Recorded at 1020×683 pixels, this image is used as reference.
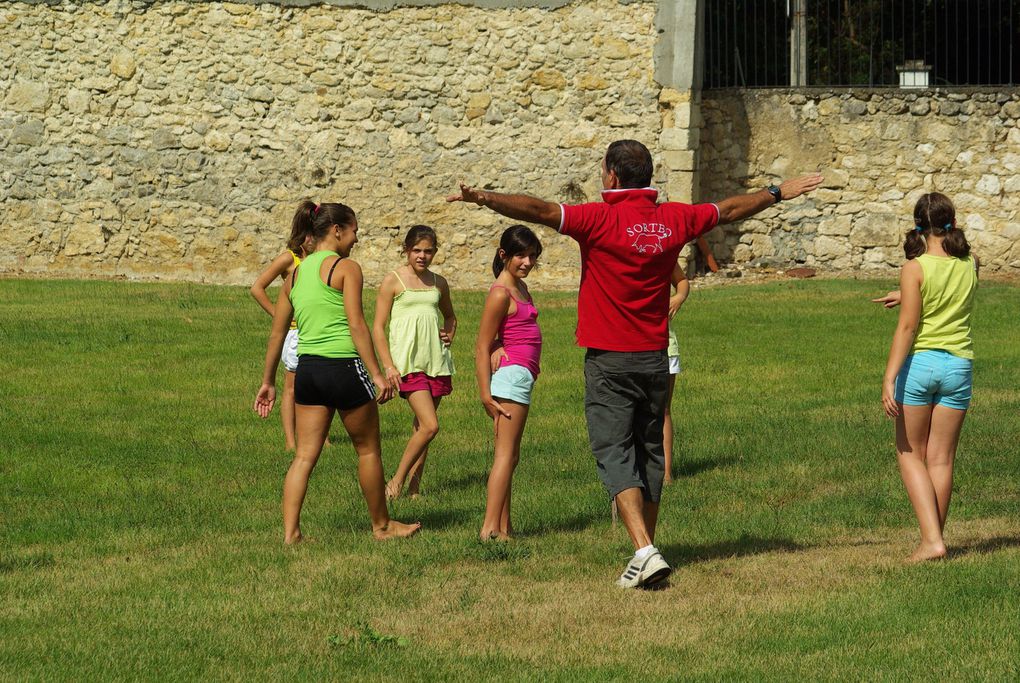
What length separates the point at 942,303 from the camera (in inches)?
248

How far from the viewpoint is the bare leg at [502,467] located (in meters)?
7.10

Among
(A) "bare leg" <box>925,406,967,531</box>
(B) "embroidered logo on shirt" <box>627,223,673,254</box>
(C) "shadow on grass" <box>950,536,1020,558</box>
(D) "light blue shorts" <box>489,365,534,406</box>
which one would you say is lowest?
(C) "shadow on grass" <box>950,536,1020,558</box>

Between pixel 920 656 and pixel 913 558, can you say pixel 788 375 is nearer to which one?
pixel 913 558

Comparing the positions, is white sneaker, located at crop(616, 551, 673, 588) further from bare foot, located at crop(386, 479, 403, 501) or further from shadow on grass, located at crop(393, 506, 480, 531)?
bare foot, located at crop(386, 479, 403, 501)

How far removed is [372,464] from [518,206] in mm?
1717

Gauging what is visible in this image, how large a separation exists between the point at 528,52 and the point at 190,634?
15185 mm

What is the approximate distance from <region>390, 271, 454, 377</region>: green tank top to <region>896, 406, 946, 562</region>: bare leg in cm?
277

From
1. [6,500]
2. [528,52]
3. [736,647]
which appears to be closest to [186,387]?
[6,500]

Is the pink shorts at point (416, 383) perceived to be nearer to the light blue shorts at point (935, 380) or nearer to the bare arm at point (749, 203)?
the bare arm at point (749, 203)

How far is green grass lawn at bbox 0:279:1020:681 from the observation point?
16.9 feet

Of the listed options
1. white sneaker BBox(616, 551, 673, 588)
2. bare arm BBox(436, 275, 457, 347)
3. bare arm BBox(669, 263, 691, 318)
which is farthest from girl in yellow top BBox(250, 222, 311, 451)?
white sneaker BBox(616, 551, 673, 588)

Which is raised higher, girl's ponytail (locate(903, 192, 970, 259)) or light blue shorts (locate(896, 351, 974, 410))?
girl's ponytail (locate(903, 192, 970, 259))

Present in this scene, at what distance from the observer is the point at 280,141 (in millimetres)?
20109

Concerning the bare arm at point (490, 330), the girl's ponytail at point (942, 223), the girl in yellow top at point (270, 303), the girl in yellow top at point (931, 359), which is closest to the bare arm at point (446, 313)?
the girl in yellow top at point (270, 303)
